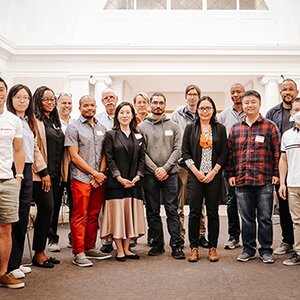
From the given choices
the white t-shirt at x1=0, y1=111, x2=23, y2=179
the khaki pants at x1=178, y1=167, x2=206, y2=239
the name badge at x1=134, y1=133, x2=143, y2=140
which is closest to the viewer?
the white t-shirt at x1=0, y1=111, x2=23, y2=179

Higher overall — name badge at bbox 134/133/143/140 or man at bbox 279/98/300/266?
name badge at bbox 134/133/143/140

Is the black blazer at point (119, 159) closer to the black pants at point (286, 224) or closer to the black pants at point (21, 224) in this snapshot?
the black pants at point (21, 224)

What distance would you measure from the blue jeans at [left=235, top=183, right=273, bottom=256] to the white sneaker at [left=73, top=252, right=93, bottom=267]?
4.58 feet

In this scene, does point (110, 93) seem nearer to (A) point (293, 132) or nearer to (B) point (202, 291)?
(A) point (293, 132)

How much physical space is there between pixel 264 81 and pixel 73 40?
201 inches

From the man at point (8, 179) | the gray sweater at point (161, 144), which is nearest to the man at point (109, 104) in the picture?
the gray sweater at point (161, 144)

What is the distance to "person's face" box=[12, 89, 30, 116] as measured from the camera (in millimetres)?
3051

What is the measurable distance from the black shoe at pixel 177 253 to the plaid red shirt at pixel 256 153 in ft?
2.63

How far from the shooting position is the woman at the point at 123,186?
3.60m

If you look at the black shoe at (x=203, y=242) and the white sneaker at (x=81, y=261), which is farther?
the black shoe at (x=203, y=242)

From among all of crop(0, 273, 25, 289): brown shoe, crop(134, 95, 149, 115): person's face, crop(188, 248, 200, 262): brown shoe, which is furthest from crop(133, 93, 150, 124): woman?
crop(0, 273, 25, 289): brown shoe

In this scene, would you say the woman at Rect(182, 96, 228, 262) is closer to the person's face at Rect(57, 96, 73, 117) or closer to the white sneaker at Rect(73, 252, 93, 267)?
the white sneaker at Rect(73, 252, 93, 267)

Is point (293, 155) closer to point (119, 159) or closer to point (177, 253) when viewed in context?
point (177, 253)

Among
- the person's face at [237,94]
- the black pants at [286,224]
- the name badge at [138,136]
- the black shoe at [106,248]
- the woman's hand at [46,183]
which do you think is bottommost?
the black shoe at [106,248]
